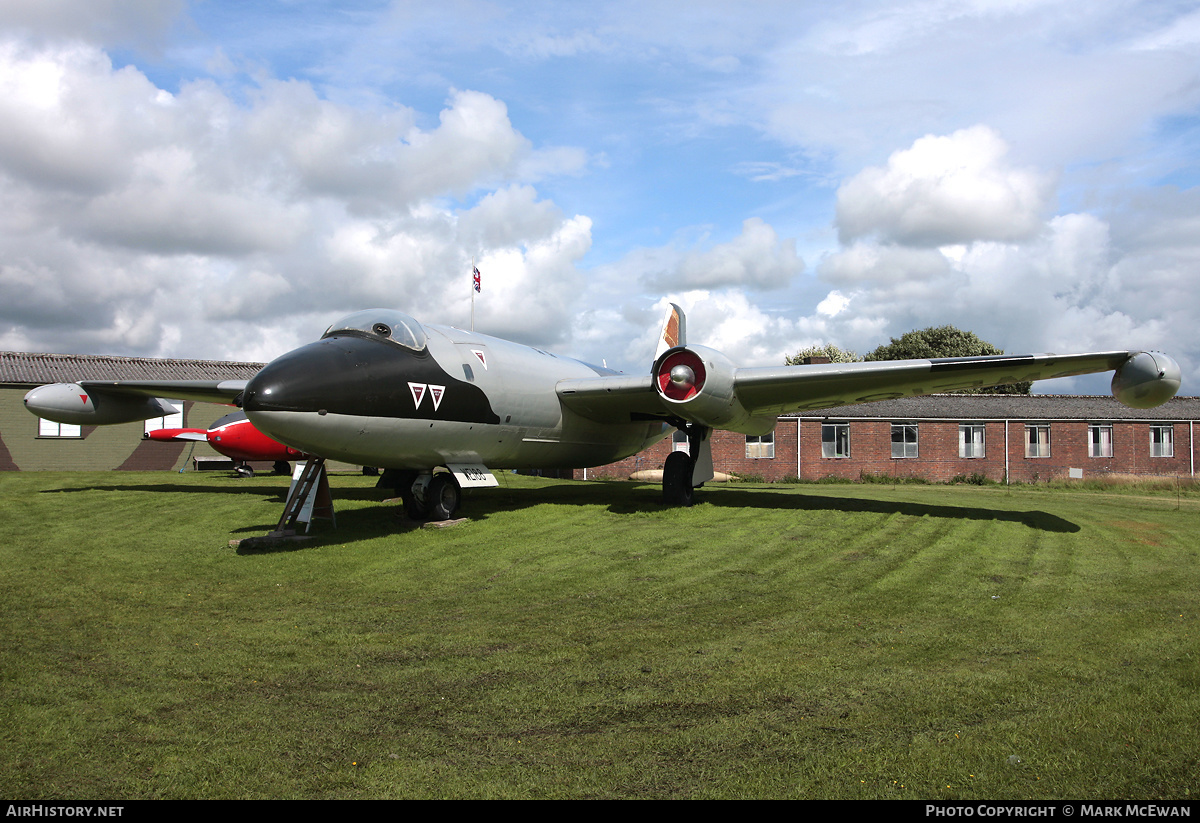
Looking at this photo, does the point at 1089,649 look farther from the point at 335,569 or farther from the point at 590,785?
the point at 335,569

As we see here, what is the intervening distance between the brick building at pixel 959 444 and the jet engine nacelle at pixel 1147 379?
850 inches

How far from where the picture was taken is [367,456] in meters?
11.3

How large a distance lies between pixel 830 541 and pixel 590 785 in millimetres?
8519

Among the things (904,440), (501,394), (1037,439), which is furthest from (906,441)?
(501,394)

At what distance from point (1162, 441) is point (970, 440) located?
33.5 feet

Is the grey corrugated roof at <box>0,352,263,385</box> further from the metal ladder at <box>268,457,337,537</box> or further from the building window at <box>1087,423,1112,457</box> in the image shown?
the building window at <box>1087,423,1112,457</box>

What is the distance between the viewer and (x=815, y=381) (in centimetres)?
1410

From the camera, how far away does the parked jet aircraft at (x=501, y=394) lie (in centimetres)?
1049

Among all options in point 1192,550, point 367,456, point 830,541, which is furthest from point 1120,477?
point 367,456

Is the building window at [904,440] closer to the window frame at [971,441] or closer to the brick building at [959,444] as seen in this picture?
the brick building at [959,444]

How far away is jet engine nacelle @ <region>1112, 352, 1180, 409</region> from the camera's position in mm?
11992

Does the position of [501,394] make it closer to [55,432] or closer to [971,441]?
[55,432]

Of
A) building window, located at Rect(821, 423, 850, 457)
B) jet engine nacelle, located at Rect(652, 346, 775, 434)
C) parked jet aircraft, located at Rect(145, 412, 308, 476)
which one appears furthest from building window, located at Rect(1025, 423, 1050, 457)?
parked jet aircraft, located at Rect(145, 412, 308, 476)
